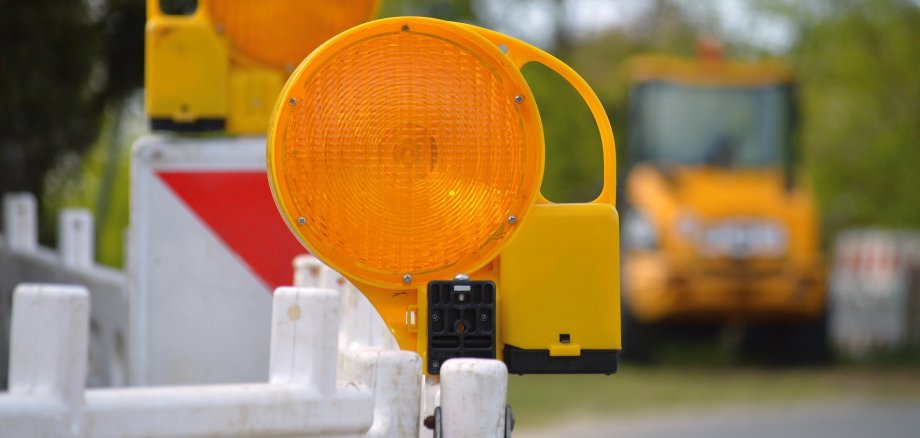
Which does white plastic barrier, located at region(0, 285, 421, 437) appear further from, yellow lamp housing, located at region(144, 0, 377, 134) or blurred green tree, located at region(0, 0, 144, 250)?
blurred green tree, located at region(0, 0, 144, 250)

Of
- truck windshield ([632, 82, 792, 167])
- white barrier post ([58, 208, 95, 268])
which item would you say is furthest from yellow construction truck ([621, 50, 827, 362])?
white barrier post ([58, 208, 95, 268])

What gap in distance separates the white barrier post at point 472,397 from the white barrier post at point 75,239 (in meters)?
3.33

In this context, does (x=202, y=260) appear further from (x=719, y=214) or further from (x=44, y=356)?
(x=719, y=214)

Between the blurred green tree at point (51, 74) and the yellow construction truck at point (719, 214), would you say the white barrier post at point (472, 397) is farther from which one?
the yellow construction truck at point (719, 214)

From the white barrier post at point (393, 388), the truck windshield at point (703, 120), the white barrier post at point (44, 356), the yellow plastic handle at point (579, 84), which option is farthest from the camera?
the truck windshield at point (703, 120)

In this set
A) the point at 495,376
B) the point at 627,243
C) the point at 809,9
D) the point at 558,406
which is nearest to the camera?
the point at 495,376

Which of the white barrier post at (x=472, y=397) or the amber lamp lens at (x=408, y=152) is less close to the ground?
the amber lamp lens at (x=408, y=152)

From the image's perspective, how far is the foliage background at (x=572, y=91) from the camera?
27.9 ft

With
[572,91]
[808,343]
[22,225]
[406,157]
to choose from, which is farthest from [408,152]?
[572,91]

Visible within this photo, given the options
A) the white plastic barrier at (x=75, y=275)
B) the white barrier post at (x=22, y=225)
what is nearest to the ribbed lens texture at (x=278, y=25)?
the white plastic barrier at (x=75, y=275)

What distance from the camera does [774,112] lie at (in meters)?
15.4

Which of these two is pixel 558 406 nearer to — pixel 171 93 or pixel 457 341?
pixel 171 93

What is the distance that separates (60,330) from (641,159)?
45.2 feet

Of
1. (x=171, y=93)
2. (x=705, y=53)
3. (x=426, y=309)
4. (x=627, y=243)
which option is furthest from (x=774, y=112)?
(x=426, y=309)
